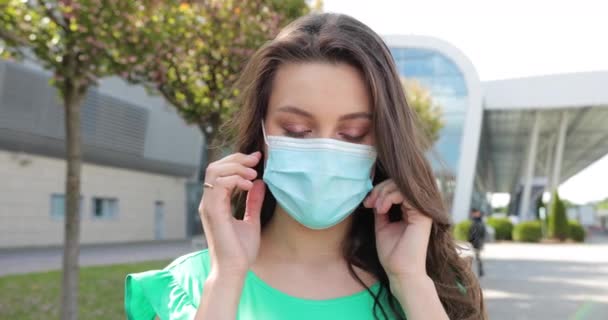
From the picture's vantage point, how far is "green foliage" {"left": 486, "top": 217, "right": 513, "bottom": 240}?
2766cm

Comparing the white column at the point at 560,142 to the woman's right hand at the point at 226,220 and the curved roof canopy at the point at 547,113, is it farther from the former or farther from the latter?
the woman's right hand at the point at 226,220

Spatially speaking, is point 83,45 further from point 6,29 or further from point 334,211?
point 334,211

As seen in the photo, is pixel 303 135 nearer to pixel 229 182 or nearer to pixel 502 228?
pixel 229 182

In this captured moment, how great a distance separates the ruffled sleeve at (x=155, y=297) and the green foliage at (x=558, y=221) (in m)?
27.5

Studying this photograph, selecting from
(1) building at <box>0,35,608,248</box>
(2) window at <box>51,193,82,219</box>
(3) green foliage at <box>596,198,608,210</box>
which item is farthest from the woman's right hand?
(3) green foliage at <box>596,198,608,210</box>

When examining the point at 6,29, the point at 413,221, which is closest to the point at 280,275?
the point at 413,221

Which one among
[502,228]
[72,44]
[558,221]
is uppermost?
[72,44]

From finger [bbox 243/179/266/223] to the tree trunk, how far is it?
164 inches

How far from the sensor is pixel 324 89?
1.53m

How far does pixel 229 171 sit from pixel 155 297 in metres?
0.42

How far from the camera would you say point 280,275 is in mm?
1647

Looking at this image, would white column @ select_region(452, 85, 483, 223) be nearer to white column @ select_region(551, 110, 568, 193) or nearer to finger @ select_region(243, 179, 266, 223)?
white column @ select_region(551, 110, 568, 193)

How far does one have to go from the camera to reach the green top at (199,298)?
1529 millimetres

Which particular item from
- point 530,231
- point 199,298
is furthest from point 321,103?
point 530,231
